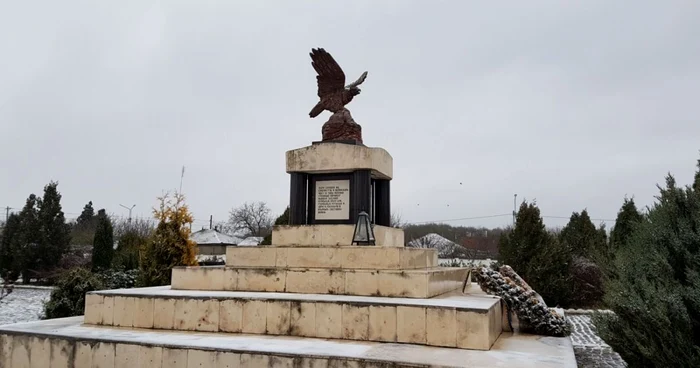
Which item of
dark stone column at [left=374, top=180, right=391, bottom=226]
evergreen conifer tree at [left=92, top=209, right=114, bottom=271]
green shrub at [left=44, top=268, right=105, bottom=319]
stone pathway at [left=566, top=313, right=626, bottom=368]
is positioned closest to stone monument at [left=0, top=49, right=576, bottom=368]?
dark stone column at [left=374, top=180, right=391, bottom=226]

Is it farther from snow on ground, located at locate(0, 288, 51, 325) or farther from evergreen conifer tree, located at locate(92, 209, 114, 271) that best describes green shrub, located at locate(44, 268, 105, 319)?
evergreen conifer tree, located at locate(92, 209, 114, 271)

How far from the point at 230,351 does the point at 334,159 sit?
4.44 meters

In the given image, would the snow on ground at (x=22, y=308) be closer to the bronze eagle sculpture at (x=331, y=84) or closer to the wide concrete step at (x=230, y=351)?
the wide concrete step at (x=230, y=351)

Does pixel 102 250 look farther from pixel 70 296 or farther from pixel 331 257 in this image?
pixel 331 257

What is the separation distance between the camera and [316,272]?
Answer: 732 cm

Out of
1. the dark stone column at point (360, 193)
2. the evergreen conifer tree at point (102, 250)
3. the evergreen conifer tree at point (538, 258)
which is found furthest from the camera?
the evergreen conifer tree at point (102, 250)

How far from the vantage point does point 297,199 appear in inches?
366

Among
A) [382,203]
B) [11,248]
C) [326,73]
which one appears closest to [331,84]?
[326,73]

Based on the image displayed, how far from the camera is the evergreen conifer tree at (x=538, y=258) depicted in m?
14.3

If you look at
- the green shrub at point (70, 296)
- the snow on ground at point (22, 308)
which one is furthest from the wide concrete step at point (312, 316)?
the snow on ground at point (22, 308)

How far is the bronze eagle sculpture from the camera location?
9.88 m

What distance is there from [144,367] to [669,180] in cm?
578

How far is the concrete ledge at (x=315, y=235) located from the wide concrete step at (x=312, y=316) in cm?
164

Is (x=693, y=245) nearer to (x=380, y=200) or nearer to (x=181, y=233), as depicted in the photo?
(x=380, y=200)
